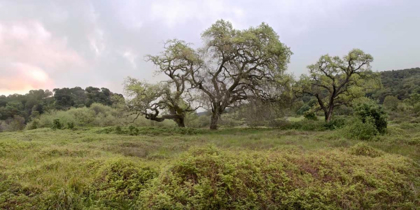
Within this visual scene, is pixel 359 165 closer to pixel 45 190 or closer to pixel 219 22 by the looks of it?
pixel 45 190

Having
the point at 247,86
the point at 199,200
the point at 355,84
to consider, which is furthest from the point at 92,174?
the point at 355,84

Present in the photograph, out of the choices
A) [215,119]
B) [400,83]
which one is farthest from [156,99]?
[400,83]

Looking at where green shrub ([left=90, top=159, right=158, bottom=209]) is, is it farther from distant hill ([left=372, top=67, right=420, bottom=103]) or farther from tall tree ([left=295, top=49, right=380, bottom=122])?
distant hill ([left=372, top=67, right=420, bottom=103])

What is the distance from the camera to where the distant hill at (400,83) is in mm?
49228

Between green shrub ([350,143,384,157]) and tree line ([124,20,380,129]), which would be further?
tree line ([124,20,380,129])

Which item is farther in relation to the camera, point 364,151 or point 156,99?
point 156,99

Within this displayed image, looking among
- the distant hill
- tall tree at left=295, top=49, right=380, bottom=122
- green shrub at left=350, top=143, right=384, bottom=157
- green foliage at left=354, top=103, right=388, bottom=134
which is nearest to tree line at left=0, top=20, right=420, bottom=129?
tall tree at left=295, top=49, right=380, bottom=122

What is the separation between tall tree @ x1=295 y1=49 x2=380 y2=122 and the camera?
830 inches

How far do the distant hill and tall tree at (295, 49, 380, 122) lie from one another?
23.6 meters

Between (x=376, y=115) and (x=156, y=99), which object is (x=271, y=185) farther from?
(x=156, y=99)

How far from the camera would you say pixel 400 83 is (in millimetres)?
57031

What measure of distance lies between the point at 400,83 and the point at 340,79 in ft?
161

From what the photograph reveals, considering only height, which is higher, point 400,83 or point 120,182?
point 400,83

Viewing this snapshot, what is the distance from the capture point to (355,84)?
75.1 feet
